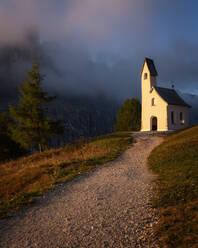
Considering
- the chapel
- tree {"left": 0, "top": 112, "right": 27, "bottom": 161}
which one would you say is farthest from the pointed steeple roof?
tree {"left": 0, "top": 112, "right": 27, "bottom": 161}

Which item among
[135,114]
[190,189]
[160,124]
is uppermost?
[135,114]

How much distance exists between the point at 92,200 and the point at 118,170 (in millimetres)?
4188

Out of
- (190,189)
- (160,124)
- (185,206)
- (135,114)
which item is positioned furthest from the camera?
(135,114)

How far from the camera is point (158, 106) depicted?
3238 centimetres

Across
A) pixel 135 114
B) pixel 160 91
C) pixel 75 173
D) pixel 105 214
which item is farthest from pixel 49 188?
pixel 135 114

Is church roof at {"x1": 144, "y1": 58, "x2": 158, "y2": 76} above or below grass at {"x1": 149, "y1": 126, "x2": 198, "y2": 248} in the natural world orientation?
above

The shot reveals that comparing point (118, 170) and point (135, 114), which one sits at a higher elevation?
point (135, 114)

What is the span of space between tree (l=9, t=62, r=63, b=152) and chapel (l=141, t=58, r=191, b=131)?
57.7 feet

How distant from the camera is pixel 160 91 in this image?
3369 cm

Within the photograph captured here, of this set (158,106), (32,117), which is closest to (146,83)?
(158,106)

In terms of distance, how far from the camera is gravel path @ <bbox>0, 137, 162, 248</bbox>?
4105 millimetres

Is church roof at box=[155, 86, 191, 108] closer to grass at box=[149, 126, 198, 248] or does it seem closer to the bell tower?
the bell tower

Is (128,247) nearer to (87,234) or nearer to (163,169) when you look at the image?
(87,234)

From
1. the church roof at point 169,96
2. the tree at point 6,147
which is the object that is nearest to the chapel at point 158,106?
the church roof at point 169,96
